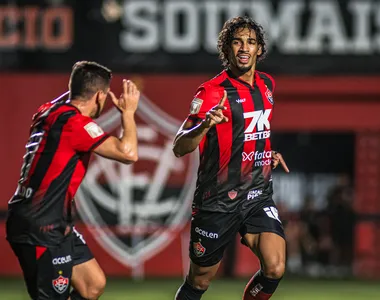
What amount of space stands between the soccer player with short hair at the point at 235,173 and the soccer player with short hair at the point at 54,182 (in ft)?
3.63

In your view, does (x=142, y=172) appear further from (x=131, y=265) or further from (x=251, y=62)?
(x=251, y=62)

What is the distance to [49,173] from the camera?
7.56 metres

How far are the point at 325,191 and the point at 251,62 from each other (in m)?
9.43

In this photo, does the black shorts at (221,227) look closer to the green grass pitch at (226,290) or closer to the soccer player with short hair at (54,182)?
the soccer player with short hair at (54,182)

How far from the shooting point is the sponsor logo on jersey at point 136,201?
51.8 ft

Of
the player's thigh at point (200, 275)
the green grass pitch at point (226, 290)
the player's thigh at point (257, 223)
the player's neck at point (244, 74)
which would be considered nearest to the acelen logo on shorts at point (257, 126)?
the player's neck at point (244, 74)

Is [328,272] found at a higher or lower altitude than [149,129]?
lower

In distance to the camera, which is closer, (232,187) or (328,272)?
(232,187)

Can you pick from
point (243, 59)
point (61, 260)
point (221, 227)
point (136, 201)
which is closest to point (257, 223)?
point (221, 227)

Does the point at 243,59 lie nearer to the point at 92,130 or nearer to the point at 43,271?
the point at 92,130

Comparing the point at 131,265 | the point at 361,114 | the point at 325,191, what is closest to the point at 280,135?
the point at 325,191

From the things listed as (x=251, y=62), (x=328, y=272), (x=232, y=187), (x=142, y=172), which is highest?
(x=251, y=62)

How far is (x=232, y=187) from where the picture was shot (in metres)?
8.77

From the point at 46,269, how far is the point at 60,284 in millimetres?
158
